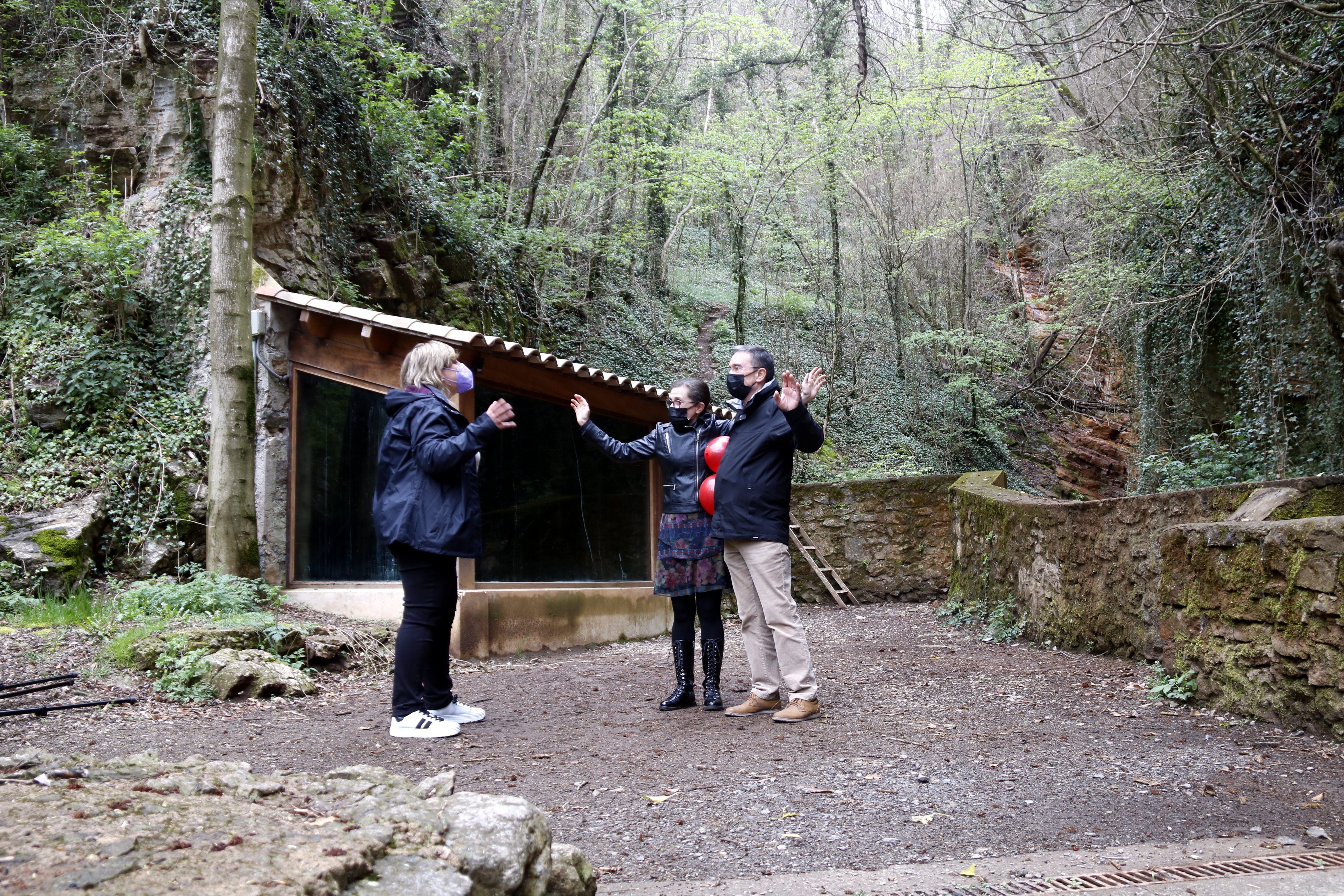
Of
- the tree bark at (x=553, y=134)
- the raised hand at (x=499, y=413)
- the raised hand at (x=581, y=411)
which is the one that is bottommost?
the raised hand at (x=499, y=413)

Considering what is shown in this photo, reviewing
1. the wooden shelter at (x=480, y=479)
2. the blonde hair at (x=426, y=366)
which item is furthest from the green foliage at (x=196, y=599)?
the blonde hair at (x=426, y=366)

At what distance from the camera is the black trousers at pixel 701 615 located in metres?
4.87

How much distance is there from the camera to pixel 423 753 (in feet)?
13.4

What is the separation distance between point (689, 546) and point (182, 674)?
3.20 metres

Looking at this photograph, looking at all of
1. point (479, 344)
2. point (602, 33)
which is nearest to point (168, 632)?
point (479, 344)

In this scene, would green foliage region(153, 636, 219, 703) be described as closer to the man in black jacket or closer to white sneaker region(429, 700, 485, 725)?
white sneaker region(429, 700, 485, 725)

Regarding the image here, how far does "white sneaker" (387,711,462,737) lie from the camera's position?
171 inches

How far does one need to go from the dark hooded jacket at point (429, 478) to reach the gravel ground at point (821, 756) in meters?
0.99

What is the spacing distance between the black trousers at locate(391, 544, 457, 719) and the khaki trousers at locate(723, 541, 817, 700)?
1.48m

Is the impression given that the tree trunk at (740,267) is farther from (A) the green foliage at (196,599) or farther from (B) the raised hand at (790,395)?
(B) the raised hand at (790,395)

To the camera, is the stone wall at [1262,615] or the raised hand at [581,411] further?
the raised hand at [581,411]

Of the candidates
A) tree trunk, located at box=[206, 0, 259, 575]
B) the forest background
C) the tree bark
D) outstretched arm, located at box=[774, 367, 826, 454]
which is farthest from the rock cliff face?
outstretched arm, located at box=[774, 367, 826, 454]

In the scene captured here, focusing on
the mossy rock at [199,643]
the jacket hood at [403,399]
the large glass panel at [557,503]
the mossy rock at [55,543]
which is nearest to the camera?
the jacket hood at [403,399]

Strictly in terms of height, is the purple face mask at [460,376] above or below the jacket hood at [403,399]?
above
